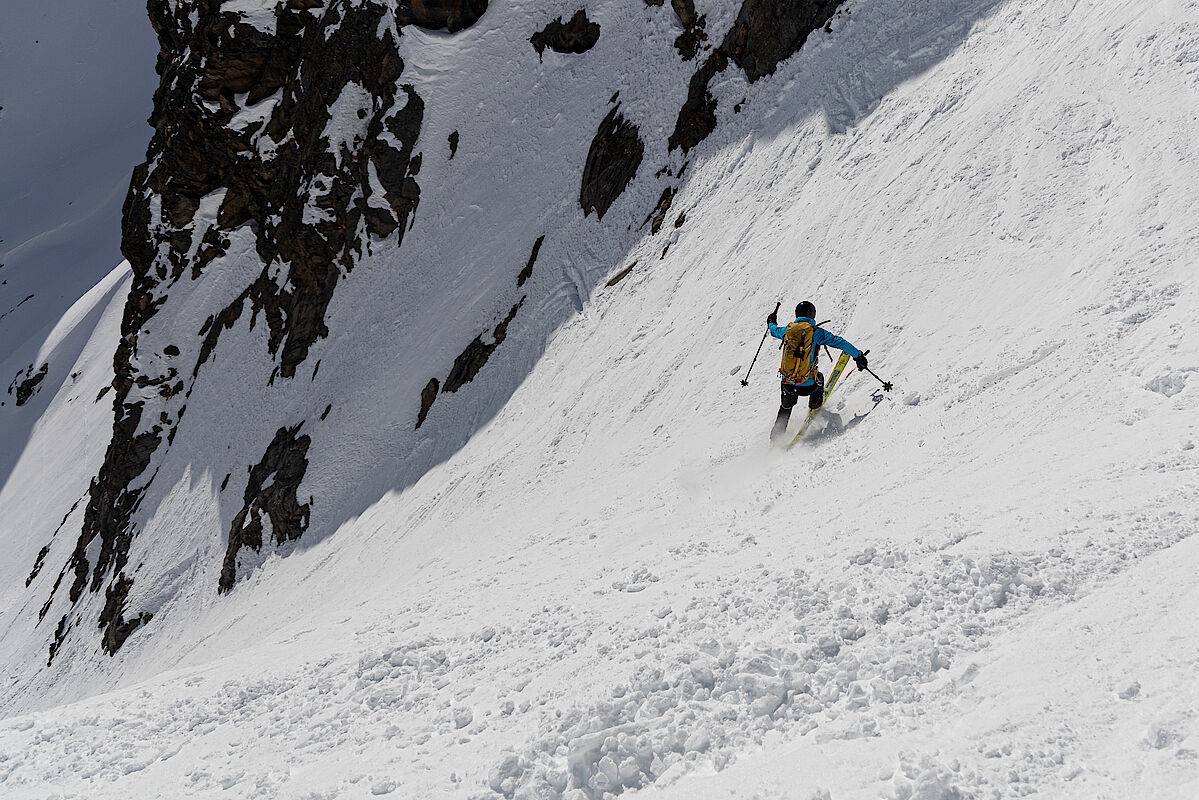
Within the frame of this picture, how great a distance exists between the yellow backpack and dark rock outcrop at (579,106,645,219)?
44.6 ft

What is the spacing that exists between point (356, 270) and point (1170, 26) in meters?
26.9

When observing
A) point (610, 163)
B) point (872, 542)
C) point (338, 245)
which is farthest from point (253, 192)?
point (872, 542)

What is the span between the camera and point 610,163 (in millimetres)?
22297

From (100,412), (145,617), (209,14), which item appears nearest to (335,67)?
(209,14)

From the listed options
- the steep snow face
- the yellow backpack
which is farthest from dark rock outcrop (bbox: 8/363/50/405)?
the yellow backpack

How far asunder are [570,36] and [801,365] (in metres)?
21.9

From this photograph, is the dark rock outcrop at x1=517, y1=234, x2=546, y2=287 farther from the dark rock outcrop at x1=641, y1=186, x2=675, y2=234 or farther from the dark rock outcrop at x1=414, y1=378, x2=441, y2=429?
the dark rock outcrop at x1=641, y1=186, x2=675, y2=234

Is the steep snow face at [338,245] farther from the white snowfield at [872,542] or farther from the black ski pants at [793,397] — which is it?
the black ski pants at [793,397]

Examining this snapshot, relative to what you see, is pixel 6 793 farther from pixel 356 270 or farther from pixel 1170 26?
pixel 356 270

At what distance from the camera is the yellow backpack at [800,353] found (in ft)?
29.4

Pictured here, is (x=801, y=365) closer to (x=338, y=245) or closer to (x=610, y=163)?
(x=610, y=163)

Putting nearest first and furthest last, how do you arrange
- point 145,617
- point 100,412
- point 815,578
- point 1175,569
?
1. point 1175,569
2. point 815,578
3. point 145,617
4. point 100,412

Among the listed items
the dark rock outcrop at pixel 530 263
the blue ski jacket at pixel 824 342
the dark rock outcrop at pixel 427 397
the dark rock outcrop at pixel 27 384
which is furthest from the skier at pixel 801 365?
the dark rock outcrop at pixel 27 384

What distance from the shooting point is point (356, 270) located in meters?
29.7
